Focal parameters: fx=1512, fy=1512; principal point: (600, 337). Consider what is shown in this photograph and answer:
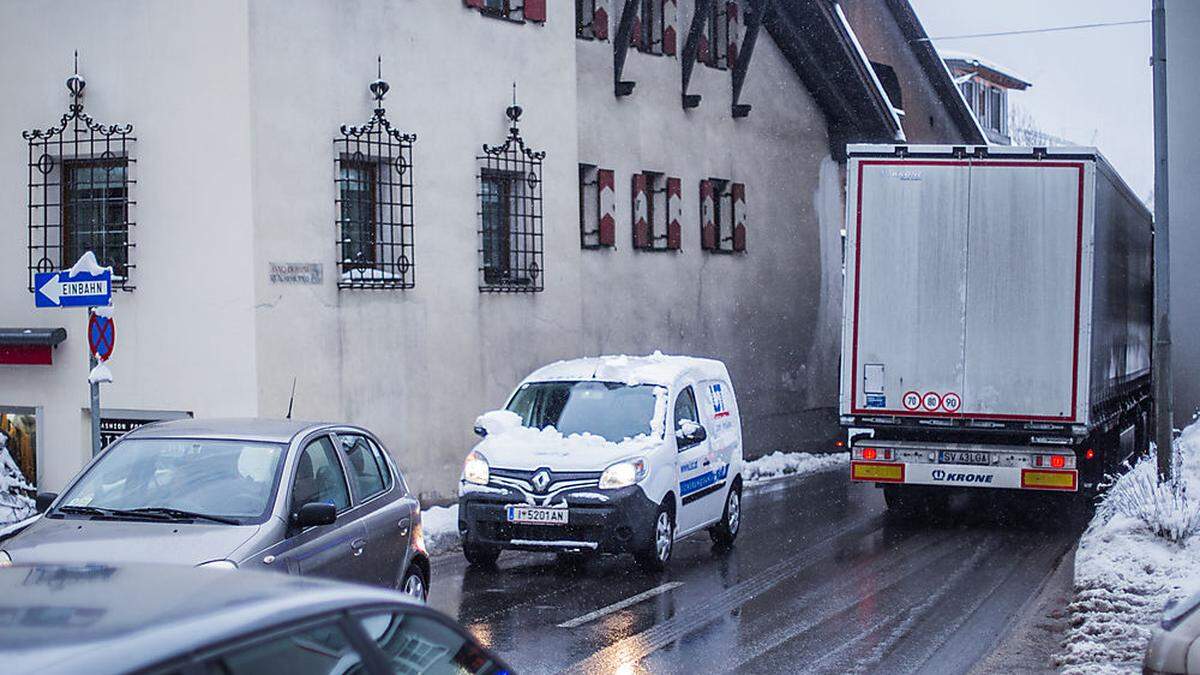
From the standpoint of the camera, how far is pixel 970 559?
47.2 ft

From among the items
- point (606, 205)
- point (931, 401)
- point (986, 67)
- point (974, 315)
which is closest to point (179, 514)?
Answer: point (931, 401)

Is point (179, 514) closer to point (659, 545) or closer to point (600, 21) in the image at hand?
point (659, 545)

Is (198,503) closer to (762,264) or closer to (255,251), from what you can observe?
(255,251)

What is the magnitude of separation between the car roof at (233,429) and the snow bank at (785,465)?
14.5m

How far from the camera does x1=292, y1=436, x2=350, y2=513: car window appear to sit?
8.52 metres

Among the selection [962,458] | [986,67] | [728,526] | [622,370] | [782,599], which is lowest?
[782,599]

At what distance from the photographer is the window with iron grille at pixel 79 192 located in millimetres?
16266

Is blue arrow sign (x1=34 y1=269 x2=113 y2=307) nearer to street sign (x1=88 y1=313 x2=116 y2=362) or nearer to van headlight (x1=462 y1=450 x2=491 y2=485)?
street sign (x1=88 y1=313 x2=116 y2=362)

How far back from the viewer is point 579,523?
12688mm

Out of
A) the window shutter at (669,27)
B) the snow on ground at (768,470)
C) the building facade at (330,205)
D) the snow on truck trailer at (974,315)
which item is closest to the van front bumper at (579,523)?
the snow on ground at (768,470)

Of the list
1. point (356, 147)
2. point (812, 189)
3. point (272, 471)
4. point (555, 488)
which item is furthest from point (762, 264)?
point (272, 471)

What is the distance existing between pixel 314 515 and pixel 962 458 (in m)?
9.91

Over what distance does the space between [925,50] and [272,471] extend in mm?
30379

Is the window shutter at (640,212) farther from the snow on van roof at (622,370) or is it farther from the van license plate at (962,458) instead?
the snow on van roof at (622,370)
